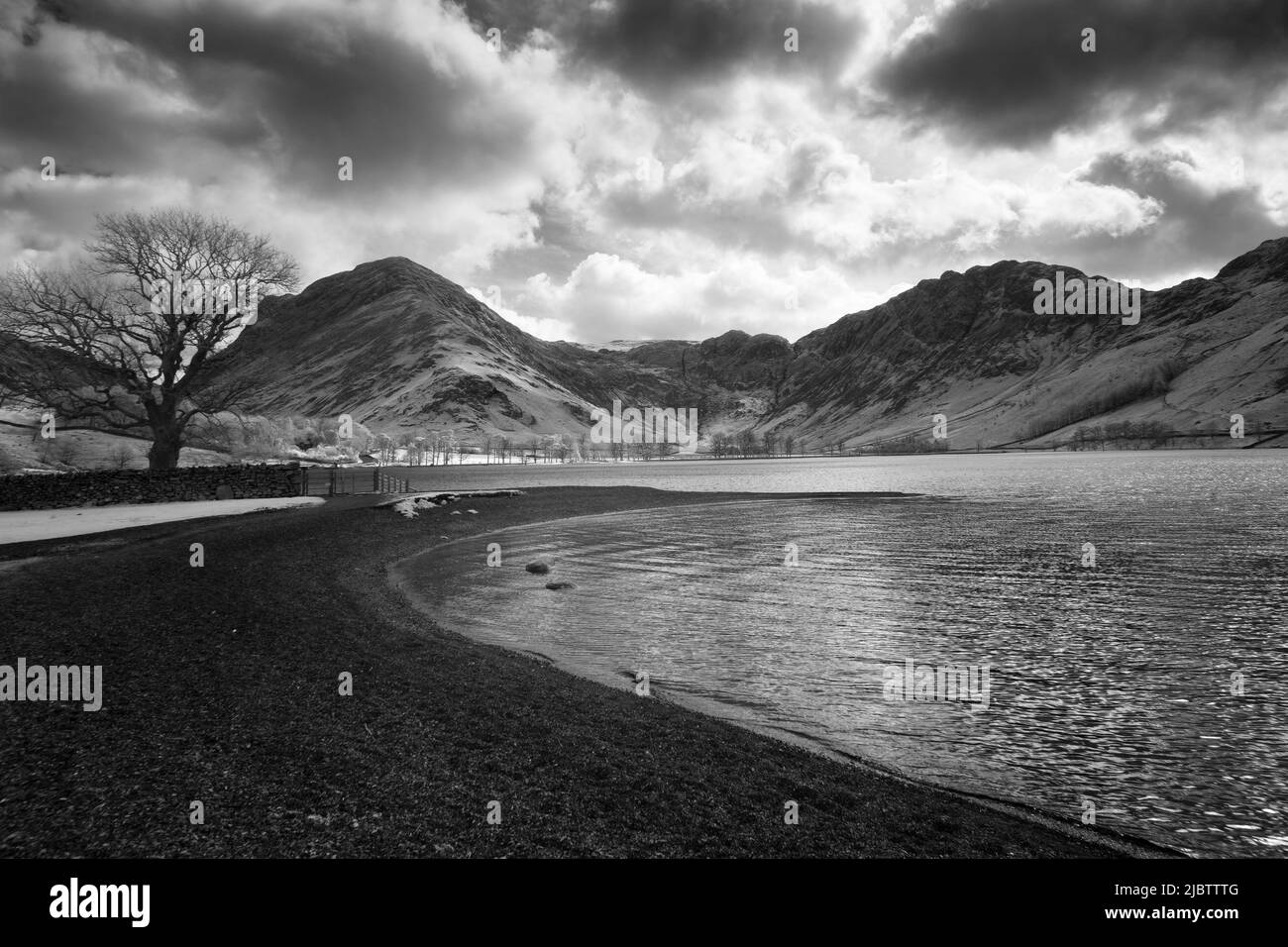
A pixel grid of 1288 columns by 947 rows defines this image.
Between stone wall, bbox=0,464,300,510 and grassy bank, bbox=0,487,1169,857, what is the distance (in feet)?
117

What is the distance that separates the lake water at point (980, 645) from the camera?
9141 millimetres

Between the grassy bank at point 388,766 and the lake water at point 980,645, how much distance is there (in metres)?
1.77

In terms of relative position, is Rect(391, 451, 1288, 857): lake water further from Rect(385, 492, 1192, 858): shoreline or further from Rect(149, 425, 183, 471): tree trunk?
Rect(149, 425, 183, 471): tree trunk

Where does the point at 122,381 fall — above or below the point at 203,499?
above

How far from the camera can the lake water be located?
30.0 feet

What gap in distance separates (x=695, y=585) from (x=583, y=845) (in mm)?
18556

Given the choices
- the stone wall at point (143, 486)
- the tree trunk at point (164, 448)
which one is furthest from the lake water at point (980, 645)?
the tree trunk at point (164, 448)

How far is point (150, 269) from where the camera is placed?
45.8 m

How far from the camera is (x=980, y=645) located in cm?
1648

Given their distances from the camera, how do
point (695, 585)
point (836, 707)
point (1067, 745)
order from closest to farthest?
point (1067, 745)
point (836, 707)
point (695, 585)

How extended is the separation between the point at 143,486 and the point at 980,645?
5387 cm

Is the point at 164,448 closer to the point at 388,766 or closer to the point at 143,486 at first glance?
the point at 143,486
